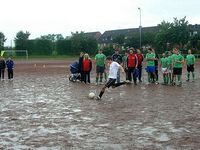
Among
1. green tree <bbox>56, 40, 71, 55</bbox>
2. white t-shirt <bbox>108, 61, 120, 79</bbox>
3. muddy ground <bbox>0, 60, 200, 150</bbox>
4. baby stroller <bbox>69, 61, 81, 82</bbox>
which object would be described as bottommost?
muddy ground <bbox>0, 60, 200, 150</bbox>

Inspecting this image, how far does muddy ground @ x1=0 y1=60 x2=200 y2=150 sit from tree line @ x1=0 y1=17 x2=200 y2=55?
54.3m

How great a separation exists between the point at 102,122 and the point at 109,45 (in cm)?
6724

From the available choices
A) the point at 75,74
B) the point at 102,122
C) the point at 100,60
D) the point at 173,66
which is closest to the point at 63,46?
the point at 75,74

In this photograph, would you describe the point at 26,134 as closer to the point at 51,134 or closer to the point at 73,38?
the point at 51,134

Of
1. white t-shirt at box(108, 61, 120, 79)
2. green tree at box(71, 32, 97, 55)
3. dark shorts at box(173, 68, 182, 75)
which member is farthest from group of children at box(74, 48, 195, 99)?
green tree at box(71, 32, 97, 55)

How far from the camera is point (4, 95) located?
59.0 feet

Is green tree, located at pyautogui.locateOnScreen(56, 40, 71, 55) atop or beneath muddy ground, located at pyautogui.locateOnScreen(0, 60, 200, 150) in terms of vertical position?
atop

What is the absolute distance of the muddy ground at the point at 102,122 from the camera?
8.47 m

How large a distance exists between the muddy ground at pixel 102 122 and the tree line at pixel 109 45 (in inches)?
2138

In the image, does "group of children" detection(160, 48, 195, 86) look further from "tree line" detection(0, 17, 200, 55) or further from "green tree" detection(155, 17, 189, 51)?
"green tree" detection(155, 17, 189, 51)

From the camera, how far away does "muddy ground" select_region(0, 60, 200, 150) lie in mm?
8469

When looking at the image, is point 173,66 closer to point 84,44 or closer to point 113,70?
point 113,70

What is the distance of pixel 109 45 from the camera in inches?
3061

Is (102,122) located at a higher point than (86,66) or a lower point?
lower
